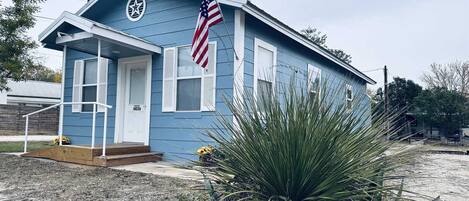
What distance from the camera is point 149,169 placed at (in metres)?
5.92

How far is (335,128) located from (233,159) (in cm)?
74

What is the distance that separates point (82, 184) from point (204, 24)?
3.20 meters

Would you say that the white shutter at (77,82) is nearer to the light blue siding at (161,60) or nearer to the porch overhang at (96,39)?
the light blue siding at (161,60)

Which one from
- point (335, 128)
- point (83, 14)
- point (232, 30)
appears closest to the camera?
point (335, 128)

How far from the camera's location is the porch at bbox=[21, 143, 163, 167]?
6120 millimetres

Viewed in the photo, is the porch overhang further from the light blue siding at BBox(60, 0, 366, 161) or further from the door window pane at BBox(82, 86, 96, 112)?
the door window pane at BBox(82, 86, 96, 112)

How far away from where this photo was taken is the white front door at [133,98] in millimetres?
7676

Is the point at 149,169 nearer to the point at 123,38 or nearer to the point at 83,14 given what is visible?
the point at 123,38

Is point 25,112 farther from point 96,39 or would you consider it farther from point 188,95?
point 188,95

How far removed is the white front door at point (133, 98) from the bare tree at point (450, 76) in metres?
23.2

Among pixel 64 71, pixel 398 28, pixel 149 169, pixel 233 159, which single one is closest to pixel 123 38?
pixel 149 169

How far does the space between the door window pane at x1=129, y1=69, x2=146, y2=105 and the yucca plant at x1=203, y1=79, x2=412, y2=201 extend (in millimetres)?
5630

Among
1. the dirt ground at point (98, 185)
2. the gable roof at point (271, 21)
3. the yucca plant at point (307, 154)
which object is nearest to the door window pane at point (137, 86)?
the gable roof at point (271, 21)

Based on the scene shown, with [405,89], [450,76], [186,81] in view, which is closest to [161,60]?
[186,81]
